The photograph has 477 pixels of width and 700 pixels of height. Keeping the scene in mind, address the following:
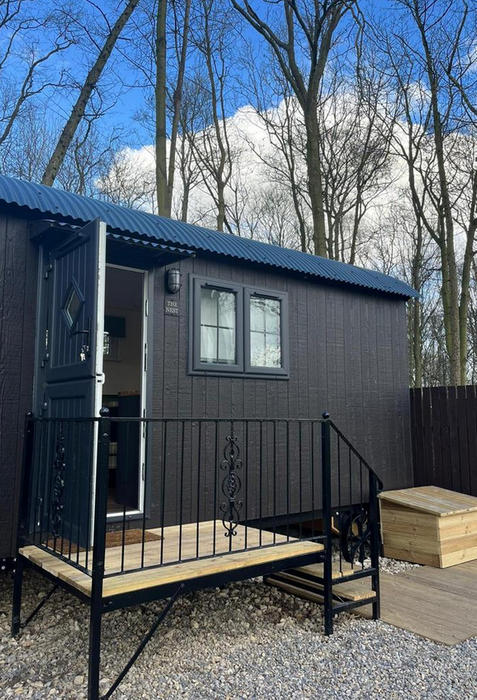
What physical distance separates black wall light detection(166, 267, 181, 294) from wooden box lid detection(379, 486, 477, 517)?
290 cm

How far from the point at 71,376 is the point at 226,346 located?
5.66 ft

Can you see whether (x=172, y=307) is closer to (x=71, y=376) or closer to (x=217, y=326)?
(x=217, y=326)

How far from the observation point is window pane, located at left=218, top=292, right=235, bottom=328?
15.4 ft

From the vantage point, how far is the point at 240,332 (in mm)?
4723

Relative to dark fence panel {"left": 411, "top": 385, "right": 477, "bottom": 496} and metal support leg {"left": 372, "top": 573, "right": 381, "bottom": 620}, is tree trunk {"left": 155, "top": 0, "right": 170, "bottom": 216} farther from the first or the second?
metal support leg {"left": 372, "top": 573, "right": 381, "bottom": 620}

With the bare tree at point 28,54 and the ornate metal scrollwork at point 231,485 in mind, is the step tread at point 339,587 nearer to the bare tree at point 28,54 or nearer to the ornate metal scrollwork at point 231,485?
the ornate metal scrollwork at point 231,485

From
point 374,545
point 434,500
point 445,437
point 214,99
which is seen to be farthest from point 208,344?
point 214,99

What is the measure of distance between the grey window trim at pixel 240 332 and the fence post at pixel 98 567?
205cm

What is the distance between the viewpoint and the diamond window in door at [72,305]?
3.23 m

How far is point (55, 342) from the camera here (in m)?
3.51

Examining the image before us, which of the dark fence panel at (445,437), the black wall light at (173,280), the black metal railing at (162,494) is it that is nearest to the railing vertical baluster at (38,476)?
the black metal railing at (162,494)

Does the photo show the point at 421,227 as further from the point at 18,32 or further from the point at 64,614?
the point at 64,614

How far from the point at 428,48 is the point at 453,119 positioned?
4.47ft

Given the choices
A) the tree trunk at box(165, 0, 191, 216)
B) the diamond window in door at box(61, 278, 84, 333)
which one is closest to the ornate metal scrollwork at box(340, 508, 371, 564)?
the diamond window in door at box(61, 278, 84, 333)
